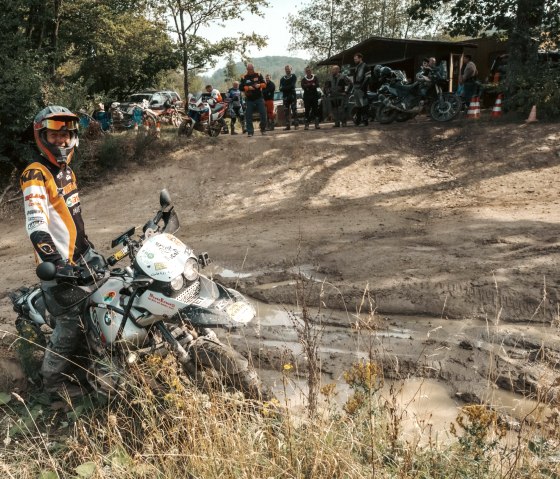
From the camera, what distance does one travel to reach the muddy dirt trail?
449 centimetres

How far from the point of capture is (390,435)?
2.75 m

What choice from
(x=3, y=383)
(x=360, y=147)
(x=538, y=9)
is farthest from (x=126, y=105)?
(x=3, y=383)

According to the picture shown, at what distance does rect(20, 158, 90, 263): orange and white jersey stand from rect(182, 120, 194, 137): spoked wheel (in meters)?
10.8

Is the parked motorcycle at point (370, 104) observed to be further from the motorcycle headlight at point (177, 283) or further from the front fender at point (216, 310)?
the motorcycle headlight at point (177, 283)

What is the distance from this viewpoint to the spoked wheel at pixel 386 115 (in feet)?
48.8

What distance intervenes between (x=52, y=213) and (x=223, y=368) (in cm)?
174

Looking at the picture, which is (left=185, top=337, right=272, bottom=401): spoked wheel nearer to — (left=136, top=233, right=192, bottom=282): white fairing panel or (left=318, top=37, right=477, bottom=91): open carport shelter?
(left=136, top=233, right=192, bottom=282): white fairing panel

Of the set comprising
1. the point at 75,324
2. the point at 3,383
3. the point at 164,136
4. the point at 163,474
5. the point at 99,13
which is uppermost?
the point at 99,13

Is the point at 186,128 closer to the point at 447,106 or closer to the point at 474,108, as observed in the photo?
the point at 447,106

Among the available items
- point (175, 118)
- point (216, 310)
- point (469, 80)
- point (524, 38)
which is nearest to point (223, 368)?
point (216, 310)

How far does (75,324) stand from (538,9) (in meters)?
14.8

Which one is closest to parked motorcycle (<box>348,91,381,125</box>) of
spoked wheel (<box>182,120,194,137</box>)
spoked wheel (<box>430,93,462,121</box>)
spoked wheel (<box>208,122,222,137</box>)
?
spoked wheel (<box>430,93,462,121</box>)

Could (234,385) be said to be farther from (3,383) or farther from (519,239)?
(519,239)

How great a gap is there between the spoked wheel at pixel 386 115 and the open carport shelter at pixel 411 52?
7.65 m
